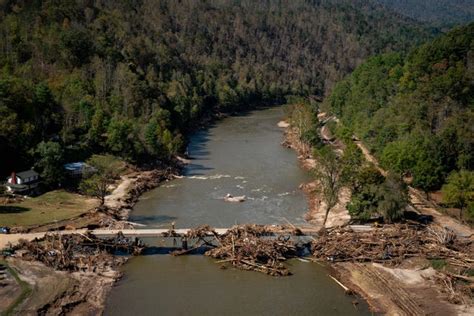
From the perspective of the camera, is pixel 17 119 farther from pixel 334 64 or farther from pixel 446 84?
pixel 334 64

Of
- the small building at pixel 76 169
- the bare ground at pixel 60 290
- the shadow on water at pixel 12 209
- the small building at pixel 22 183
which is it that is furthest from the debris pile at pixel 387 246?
the small building at pixel 22 183

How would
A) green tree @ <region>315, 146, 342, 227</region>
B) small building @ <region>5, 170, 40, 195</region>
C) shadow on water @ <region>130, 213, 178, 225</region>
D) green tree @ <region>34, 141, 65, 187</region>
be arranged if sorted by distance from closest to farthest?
1. green tree @ <region>315, 146, 342, 227</region>
2. shadow on water @ <region>130, 213, 178, 225</region>
3. small building @ <region>5, 170, 40, 195</region>
4. green tree @ <region>34, 141, 65, 187</region>

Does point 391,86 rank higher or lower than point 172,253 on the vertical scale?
higher

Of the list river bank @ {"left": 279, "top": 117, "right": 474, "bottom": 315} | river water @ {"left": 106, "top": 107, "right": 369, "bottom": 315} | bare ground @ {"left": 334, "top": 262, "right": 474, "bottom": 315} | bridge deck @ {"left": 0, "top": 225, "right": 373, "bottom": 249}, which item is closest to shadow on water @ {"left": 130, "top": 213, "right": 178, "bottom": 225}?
river water @ {"left": 106, "top": 107, "right": 369, "bottom": 315}

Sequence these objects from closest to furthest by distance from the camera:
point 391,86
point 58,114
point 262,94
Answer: point 58,114 → point 391,86 → point 262,94

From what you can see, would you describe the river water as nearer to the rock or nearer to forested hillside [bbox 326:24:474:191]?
the rock

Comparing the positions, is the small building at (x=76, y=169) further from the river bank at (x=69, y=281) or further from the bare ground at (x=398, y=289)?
the bare ground at (x=398, y=289)

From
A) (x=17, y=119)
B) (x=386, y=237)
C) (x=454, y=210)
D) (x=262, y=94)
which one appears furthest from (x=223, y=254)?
(x=262, y=94)
